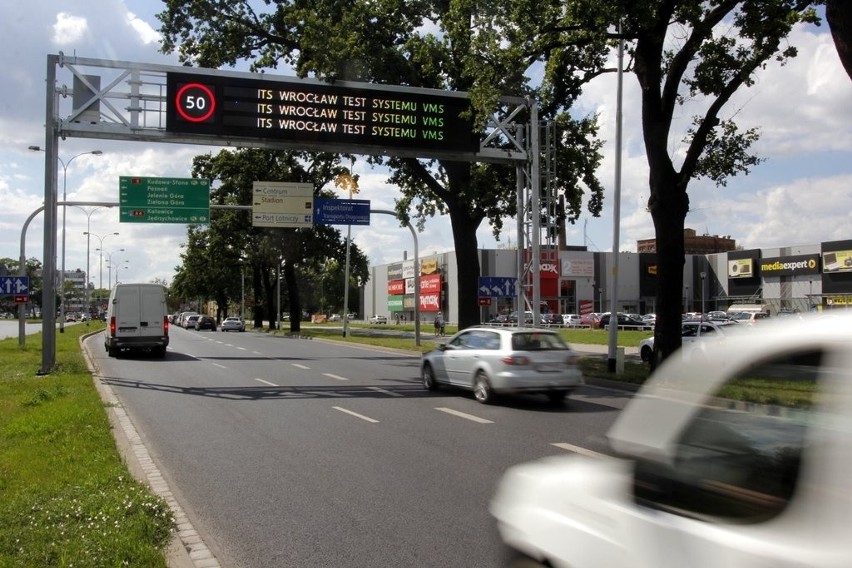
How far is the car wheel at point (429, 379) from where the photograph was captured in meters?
15.6

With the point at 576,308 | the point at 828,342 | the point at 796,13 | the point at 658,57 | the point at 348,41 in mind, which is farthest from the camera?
the point at 576,308

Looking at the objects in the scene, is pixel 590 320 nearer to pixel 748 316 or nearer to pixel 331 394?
pixel 748 316

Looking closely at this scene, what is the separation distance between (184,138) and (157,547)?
14.5 metres

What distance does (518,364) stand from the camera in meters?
13.0

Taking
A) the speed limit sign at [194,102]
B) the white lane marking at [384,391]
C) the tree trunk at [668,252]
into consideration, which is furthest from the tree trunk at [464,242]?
the speed limit sign at [194,102]

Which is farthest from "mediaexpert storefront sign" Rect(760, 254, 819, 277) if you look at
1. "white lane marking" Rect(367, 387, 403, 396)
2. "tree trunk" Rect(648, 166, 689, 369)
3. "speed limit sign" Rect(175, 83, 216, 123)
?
"speed limit sign" Rect(175, 83, 216, 123)

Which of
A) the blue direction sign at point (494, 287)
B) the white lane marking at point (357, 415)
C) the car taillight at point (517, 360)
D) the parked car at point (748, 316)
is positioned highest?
the blue direction sign at point (494, 287)

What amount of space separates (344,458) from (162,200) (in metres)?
24.2

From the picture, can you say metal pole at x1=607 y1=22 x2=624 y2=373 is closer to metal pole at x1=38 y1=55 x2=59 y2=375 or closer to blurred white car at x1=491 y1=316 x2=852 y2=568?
metal pole at x1=38 y1=55 x2=59 y2=375

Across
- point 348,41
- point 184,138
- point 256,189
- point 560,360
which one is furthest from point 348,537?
point 256,189

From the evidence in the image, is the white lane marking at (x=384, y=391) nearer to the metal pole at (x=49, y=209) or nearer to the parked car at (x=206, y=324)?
the metal pole at (x=49, y=209)

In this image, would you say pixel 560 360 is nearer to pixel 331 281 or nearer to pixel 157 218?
pixel 157 218

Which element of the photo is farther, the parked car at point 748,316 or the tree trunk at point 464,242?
the parked car at point 748,316

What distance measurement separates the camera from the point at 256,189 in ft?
100
